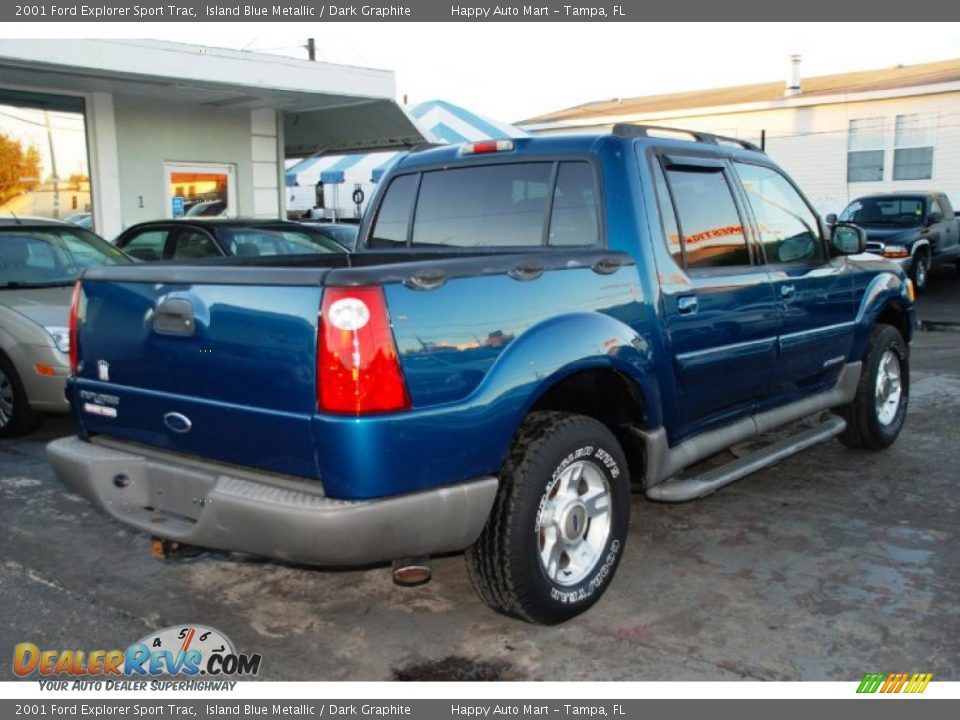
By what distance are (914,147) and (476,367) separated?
2214cm

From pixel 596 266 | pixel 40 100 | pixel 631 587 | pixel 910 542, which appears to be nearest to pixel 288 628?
pixel 631 587

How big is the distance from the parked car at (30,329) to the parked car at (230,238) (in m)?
1.64

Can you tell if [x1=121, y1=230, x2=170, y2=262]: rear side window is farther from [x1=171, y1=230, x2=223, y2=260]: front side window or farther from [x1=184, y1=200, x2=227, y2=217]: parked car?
[x1=184, y1=200, x2=227, y2=217]: parked car

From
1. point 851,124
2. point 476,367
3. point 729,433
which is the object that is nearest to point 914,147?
point 851,124

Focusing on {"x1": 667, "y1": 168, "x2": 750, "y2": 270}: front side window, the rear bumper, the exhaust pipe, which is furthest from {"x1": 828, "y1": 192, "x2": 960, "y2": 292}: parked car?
the rear bumper

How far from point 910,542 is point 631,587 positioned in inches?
59.7

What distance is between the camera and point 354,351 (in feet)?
9.41

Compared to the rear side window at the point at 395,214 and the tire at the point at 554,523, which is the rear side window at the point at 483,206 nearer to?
the rear side window at the point at 395,214

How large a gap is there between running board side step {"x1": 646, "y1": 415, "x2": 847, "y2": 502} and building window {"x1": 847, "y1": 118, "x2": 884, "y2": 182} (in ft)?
63.7

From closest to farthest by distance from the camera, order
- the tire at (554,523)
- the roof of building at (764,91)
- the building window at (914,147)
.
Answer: the tire at (554,523) → the building window at (914,147) → the roof of building at (764,91)

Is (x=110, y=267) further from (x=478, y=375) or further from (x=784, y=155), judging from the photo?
(x=784, y=155)

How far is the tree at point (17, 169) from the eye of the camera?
12148 mm

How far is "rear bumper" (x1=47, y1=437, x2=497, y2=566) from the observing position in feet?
9.54

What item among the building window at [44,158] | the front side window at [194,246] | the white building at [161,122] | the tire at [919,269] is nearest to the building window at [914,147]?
the tire at [919,269]
